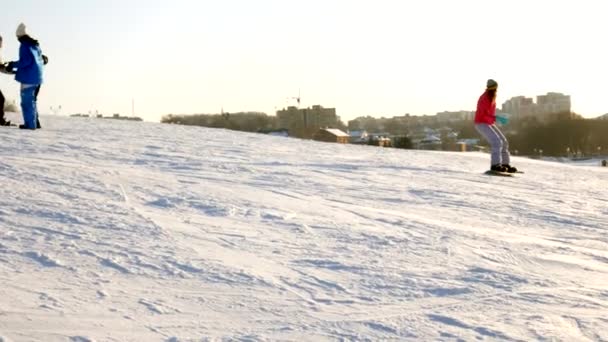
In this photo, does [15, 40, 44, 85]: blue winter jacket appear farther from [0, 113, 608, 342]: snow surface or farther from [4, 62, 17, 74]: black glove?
[0, 113, 608, 342]: snow surface

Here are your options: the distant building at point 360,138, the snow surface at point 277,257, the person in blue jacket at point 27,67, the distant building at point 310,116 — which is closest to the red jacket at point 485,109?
the snow surface at point 277,257

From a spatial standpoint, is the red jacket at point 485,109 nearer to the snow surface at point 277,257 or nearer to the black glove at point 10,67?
the snow surface at point 277,257

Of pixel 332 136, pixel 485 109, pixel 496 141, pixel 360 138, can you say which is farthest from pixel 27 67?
pixel 360 138

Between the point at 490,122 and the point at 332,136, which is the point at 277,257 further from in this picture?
the point at 332,136

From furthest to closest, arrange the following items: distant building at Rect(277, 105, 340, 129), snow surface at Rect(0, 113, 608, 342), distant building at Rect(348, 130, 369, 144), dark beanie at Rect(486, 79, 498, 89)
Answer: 1. distant building at Rect(277, 105, 340, 129)
2. distant building at Rect(348, 130, 369, 144)
3. dark beanie at Rect(486, 79, 498, 89)
4. snow surface at Rect(0, 113, 608, 342)

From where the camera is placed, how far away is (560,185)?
1223cm

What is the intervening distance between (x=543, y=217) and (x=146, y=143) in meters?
7.91

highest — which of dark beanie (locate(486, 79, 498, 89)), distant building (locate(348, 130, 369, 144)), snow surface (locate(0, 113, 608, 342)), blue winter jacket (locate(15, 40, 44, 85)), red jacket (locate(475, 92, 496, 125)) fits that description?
blue winter jacket (locate(15, 40, 44, 85))

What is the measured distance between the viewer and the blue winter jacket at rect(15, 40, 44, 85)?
12.5 metres

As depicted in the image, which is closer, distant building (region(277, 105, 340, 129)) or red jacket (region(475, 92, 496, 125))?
red jacket (region(475, 92, 496, 125))

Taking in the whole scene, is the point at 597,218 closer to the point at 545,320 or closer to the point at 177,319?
the point at 545,320

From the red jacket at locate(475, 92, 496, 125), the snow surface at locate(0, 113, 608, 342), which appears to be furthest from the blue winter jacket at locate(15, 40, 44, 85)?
the red jacket at locate(475, 92, 496, 125)

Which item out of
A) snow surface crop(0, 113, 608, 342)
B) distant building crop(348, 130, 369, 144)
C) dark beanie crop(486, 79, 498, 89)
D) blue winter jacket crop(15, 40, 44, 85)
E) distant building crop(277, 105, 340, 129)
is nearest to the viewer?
snow surface crop(0, 113, 608, 342)

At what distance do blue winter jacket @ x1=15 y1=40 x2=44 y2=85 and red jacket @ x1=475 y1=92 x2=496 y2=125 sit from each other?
8.84 meters
